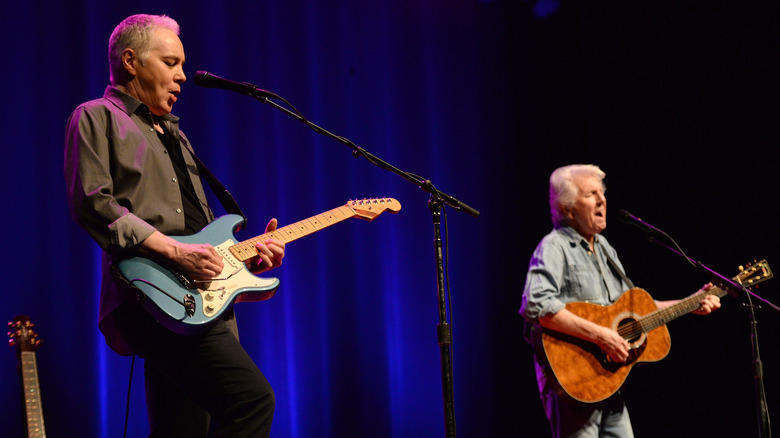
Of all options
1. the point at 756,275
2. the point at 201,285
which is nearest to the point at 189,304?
the point at 201,285

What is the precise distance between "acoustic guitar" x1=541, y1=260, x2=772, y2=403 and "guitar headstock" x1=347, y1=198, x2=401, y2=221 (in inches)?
38.8

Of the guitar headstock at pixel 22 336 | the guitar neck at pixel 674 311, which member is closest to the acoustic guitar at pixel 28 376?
the guitar headstock at pixel 22 336

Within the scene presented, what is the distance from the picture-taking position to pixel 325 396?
179 inches

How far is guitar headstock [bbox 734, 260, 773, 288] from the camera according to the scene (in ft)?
11.8

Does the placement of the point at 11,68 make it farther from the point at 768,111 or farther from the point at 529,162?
the point at 768,111

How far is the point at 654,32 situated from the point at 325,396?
3586mm

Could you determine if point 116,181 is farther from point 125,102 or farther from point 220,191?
point 220,191

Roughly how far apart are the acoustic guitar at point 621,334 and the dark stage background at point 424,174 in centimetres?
122

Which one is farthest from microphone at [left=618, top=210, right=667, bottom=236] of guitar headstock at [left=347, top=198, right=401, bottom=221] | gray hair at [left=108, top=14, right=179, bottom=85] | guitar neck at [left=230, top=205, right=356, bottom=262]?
gray hair at [left=108, top=14, right=179, bottom=85]

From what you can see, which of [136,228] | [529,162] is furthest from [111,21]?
[529,162]

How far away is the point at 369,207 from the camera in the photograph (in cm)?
311

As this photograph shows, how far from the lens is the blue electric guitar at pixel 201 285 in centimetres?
212

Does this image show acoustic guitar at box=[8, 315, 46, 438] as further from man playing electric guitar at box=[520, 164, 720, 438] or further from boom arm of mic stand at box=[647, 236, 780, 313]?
boom arm of mic stand at box=[647, 236, 780, 313]

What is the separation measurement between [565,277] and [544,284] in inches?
7.5
